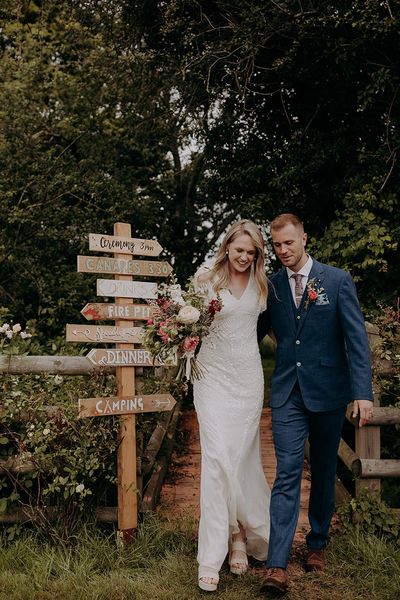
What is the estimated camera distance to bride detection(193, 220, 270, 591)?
3.98 meters

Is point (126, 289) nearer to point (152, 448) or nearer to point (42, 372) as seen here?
point (42, 372)

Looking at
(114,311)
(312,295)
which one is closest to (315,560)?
(312,295)

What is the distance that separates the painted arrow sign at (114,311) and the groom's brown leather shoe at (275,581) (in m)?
1.81

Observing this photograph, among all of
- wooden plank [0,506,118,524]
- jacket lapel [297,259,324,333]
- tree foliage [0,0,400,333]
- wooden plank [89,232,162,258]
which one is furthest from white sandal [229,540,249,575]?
tree foliage [0,0,400,333]

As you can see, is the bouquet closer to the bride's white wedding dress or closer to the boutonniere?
the bride's white wedding dress

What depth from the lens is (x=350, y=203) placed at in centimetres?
757

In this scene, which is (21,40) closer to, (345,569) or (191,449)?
(191,449)

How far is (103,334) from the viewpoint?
4.38 m

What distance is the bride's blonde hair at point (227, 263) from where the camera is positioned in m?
4.14

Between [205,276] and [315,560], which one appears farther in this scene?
[205,276]

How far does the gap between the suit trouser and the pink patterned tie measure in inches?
22.2

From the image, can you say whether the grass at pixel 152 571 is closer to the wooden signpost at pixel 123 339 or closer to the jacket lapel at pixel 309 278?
the wooden signpost at pixel 123 339

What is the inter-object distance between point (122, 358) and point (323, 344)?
1.44 metres

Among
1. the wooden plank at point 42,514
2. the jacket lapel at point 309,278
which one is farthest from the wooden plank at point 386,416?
the wooden plank at point 42,514
